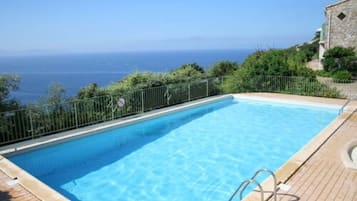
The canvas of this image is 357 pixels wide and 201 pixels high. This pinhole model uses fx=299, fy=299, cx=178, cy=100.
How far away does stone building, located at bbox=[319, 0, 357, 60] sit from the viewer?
896 inches

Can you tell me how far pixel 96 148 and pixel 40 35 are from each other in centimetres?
4478

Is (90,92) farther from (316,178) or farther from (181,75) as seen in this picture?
(316,178)

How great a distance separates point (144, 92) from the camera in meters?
11.1

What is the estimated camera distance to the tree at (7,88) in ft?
25.0

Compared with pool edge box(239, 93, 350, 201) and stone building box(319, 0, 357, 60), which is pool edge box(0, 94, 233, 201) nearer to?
pool edge box(239, 93, 350, 201)

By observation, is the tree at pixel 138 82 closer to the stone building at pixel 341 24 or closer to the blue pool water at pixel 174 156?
the blue pool water at pixel 174 156

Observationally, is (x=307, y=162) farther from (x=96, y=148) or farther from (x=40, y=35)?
(x=40, y=35)

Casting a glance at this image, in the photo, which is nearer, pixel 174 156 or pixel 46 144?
pixel 46 144

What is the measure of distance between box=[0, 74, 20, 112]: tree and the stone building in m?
23.4

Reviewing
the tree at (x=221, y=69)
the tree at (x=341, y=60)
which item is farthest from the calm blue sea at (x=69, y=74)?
the tree at (x=341, y=60)

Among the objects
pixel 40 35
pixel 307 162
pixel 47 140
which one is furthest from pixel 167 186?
pixel 40 35

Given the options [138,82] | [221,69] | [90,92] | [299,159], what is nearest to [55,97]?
[90,92]

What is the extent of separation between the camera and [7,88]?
7.73 metres

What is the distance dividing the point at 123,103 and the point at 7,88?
11.6 feet
